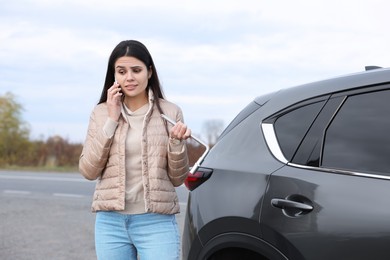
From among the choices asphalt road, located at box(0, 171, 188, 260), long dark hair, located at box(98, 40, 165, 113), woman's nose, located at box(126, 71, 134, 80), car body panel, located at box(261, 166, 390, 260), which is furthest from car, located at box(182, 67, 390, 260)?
asphalt road, located at box(0, 171, 188, 260)

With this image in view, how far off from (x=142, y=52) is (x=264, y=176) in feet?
3.05

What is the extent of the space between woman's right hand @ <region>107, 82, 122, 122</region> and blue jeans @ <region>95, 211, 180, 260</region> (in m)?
0.51

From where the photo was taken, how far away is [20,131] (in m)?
24.1

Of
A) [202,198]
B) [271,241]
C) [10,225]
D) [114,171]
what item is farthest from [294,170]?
[10,225]

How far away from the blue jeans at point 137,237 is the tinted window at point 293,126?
730mm

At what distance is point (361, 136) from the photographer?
296 cm

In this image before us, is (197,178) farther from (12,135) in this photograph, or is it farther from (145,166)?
(12,135)

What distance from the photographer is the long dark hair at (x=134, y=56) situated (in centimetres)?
338

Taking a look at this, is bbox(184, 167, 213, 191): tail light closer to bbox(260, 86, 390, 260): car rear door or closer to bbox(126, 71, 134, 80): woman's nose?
bbox(260, 86, 390, 260): car rear door

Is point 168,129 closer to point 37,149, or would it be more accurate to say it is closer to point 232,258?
point 232,258

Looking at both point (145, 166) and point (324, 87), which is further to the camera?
point (145, 166)

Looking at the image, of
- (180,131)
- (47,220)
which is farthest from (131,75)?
(47,220)

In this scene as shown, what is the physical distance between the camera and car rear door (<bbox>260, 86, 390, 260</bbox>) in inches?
108

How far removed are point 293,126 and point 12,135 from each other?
2235 centimetres
